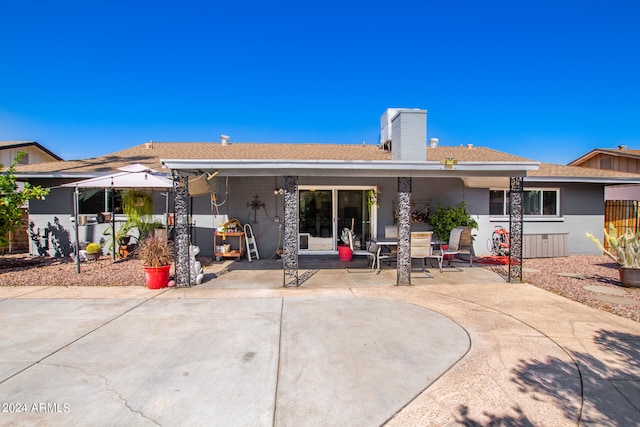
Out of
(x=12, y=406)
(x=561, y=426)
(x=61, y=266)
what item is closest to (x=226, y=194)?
(x=61, y=266)

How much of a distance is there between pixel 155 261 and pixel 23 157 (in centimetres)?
1926

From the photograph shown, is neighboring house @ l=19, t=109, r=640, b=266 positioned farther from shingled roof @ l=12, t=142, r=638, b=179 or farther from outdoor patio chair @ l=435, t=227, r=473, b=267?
outdoor patio chair @ l=435, t=227, r=473, b=267

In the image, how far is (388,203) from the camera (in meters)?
11.0

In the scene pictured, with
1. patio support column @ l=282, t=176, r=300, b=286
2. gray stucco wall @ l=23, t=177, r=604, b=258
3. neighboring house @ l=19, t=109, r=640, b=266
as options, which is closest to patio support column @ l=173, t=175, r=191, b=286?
patio support column @ l=282, t=176, r=300, b=286

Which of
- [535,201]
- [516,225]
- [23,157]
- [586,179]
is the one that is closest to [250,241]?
[516,225]

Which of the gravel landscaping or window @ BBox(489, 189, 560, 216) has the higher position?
window @ BBox(489, 189, 560, 216)

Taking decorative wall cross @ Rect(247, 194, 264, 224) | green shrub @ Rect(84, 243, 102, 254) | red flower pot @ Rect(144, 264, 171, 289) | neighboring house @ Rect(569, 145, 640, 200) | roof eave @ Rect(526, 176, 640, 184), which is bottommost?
red flower pot @ Rect(144, 264, 171, 289)

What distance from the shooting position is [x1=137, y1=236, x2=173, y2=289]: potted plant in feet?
22.4

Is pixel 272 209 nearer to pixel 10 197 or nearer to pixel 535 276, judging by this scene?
pixel 10 197

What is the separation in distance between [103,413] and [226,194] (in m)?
8.25

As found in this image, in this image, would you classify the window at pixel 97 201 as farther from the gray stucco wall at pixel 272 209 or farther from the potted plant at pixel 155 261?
the potted plant at pixel 155 261

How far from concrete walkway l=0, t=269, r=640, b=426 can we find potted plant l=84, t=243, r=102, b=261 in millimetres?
3725

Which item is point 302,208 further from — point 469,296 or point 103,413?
point 103,413

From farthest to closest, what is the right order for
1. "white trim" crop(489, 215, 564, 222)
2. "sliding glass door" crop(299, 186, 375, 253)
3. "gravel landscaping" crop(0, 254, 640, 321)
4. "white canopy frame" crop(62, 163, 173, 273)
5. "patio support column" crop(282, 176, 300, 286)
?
"white trim" crop(489, 215, 564, 222) < "sliding glass door" crop(299, 186, 375, 253) < "white canopy frame" crop(62, 163, 173, 273) < "patio support column" crop(282, 176, 300, 286) < "gravel landscaping" crop(0, 254, 640, 321)
